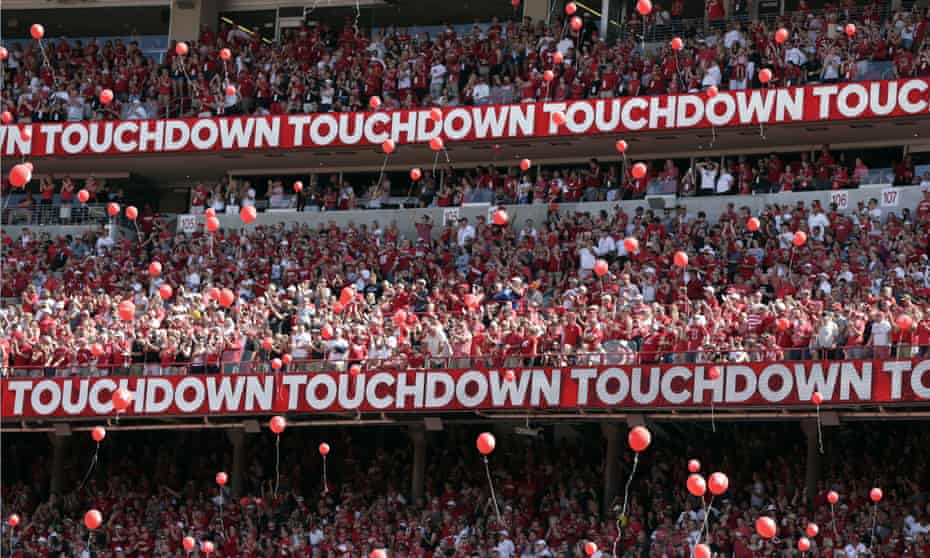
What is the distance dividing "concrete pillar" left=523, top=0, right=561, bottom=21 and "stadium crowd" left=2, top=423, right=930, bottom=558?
11056mm

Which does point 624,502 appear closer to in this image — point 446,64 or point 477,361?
point 477,361

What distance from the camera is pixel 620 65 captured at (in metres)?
34.4

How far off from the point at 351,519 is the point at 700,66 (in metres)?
11.3

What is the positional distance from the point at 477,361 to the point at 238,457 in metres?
5.28

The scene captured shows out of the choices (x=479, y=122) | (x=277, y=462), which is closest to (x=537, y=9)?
(x=479, y=122)

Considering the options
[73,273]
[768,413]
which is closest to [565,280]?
[768,413]

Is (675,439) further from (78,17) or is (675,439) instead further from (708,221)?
(78,17)

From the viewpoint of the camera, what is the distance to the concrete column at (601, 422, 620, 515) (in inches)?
1073

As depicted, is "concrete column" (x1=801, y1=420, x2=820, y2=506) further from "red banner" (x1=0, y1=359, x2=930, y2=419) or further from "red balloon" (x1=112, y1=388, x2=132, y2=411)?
"red balloon" (x1=112, y1=388, x2=132, y2=411)

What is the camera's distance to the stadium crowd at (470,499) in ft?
81.0

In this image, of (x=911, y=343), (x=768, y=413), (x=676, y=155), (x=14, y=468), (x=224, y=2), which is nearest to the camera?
(x=911, y=343)

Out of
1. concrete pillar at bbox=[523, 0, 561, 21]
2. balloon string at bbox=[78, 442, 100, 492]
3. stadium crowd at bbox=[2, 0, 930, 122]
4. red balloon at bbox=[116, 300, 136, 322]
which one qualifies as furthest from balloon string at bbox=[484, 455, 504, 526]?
concrete pillar at bbox=[523, 0, 561, 21]

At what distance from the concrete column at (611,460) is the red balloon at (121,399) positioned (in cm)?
709

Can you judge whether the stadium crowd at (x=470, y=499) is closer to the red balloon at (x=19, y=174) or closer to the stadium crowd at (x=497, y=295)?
the stadium crowd at (x=497, y=295)
